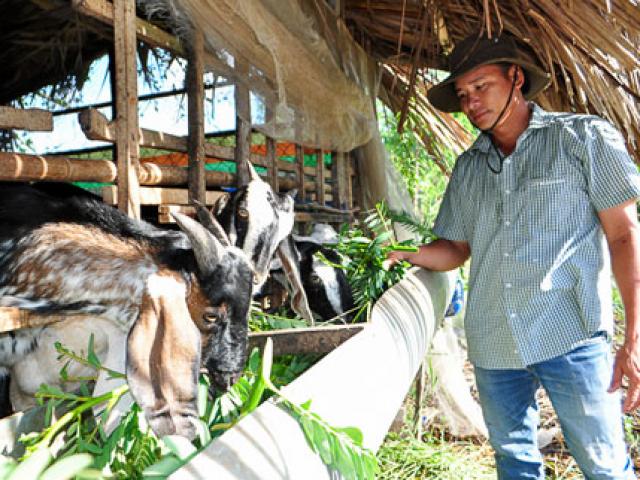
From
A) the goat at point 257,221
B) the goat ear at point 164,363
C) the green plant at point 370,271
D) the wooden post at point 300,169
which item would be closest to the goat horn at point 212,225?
the goat at point 257,221

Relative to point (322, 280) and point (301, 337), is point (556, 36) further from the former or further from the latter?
point (301, 337)

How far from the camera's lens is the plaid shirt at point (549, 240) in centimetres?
209

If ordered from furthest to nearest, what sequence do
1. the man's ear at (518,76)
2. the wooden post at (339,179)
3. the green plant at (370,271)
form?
1. the wooden post at (339,179)
2. the green plant at (370,271)
3. the man's ear at (518,76)

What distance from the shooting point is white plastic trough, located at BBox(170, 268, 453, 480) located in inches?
40.1

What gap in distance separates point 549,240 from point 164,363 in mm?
1408

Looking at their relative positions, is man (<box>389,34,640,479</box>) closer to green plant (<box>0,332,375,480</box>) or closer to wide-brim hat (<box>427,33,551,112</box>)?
wide-brim hat (<box>427,33,551,112</box>)

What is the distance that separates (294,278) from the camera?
9.01 feet

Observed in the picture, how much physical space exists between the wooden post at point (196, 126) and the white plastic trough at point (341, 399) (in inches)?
42.6

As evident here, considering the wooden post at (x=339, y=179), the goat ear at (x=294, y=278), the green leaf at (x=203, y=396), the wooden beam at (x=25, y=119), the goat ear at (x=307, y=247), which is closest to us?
the green leaf at (x=203, y=396)

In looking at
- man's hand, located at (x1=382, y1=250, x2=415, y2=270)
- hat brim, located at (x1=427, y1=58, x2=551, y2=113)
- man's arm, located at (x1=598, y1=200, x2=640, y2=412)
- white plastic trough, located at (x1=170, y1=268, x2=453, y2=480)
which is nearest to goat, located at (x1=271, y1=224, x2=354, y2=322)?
man's hand, located at (x1=382, y1=250, x2=415, y2=270)

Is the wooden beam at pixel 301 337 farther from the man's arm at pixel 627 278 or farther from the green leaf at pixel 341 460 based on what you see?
the man's arm at pixel 627 278

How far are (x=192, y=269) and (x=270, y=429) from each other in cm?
75

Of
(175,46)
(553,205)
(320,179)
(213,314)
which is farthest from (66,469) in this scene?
(320,179)

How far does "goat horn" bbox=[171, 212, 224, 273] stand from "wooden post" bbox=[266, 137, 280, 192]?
2065mm
